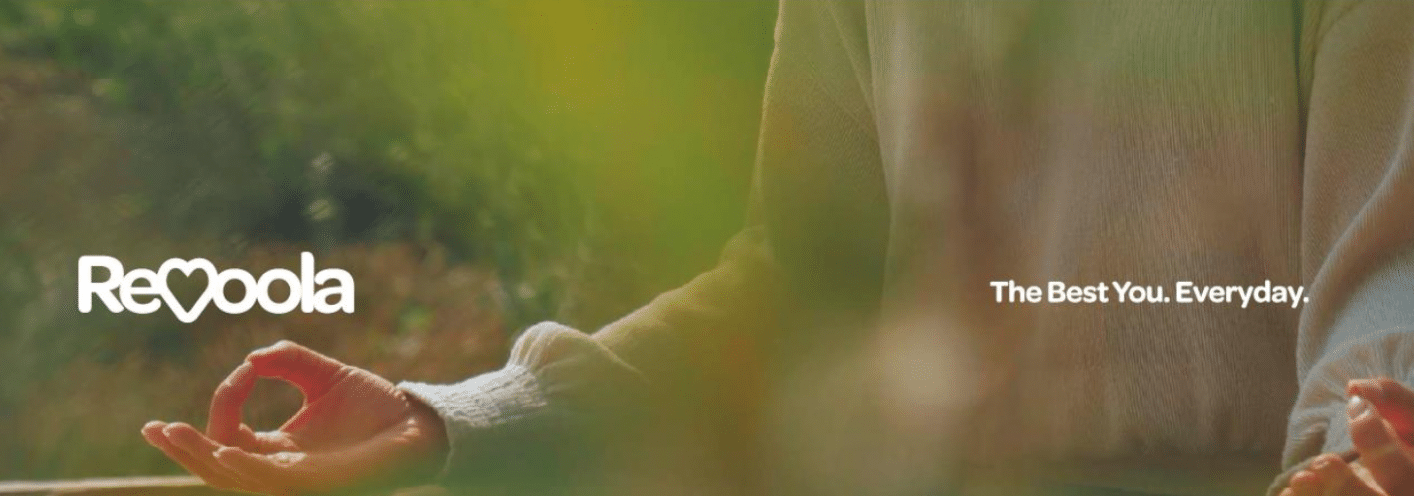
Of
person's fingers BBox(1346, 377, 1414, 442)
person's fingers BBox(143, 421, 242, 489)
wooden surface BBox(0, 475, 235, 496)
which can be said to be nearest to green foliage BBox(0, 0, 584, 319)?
wooden surface BBox(0, 475, 235, 496)

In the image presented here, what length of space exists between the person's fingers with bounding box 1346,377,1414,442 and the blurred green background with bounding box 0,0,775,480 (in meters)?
1.90

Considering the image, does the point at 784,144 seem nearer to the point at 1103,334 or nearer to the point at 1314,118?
the point at 1103,334

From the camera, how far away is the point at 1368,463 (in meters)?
0.76

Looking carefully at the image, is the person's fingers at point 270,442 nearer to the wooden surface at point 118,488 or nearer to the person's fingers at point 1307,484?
the wooden surface at point 118,488

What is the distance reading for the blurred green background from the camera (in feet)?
8.92

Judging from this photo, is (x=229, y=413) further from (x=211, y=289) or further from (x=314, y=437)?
(x=211, y=289)

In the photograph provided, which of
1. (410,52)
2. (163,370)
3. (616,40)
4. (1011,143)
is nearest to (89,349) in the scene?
(163,370)

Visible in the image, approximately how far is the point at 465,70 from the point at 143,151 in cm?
53

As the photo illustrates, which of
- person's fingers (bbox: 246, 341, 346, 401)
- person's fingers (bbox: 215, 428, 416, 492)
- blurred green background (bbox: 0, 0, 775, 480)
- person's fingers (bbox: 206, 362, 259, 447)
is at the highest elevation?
blurred green background (bbox: 0, 0, 775, 480)

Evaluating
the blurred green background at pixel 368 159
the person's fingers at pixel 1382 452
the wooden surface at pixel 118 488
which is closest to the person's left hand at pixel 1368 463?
the person's fingers at pixel 1382 452

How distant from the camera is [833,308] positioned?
4.53 ft

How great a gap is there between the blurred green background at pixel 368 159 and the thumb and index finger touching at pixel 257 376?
5.31 feet

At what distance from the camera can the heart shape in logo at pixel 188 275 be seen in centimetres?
275

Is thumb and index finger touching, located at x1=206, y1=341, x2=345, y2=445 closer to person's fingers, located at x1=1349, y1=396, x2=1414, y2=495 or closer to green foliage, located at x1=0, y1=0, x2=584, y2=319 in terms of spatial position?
person's fingers, located at x1=1349, y1=396, x2=1414, y2=495
